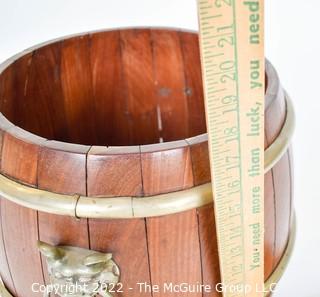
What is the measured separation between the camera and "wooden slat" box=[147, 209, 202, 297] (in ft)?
2.75

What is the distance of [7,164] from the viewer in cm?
90

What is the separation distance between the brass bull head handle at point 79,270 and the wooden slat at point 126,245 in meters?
0.02

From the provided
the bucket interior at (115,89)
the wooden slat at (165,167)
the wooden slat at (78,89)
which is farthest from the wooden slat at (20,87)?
the wooden slat at (165,167)

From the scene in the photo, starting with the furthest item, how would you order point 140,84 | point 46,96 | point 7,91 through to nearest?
1. point 140,84
2. point 46,96
3. point 7,91

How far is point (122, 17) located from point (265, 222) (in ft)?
3.07

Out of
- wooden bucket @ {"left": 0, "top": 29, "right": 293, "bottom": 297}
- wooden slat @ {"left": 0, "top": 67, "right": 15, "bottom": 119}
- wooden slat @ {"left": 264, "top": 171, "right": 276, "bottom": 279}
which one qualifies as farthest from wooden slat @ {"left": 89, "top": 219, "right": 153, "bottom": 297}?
wooden slat @ {"left": 0, "top": 67, "right": 15, "bottom": 119}

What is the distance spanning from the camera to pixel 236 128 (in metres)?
0.77

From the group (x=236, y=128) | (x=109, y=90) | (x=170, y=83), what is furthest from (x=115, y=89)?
(x=236, y=128)

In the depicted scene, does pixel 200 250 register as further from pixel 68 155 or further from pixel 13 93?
pixel 13 93

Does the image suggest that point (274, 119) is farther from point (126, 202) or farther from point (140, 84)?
point (140, 84)

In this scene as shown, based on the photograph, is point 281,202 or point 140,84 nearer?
point 281,202

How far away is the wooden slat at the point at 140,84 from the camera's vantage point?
1356 mm

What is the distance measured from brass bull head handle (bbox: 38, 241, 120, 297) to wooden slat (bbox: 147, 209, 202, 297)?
0.22 feet

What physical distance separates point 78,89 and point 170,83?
23 cm
